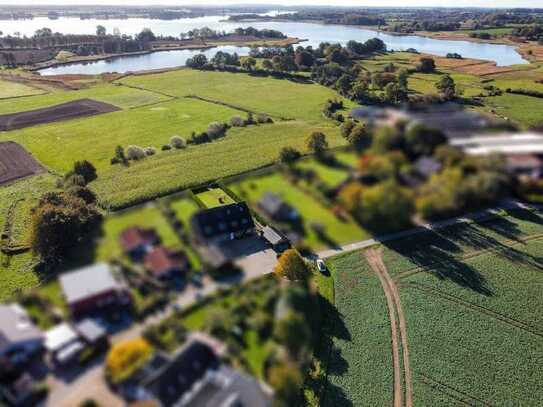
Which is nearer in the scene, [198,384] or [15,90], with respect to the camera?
[198,384]

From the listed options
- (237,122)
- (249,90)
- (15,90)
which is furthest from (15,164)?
(249,90)

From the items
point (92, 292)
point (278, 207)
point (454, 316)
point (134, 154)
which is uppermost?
point (92, 292)

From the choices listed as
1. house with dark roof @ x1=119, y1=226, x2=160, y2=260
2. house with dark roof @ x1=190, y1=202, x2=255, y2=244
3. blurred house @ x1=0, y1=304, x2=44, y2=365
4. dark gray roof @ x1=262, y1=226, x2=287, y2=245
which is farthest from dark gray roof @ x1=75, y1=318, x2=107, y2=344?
dark gray roof @ x1=262, y1=226, x2=287, y2=245

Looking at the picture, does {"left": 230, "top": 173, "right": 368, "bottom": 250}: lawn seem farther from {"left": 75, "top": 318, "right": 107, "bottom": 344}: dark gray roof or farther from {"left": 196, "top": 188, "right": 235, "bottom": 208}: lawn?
{"left": 75, "top": 318, "right": 107, "bottom": 344}: dark gray roof

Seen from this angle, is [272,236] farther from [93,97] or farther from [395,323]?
[93,97]

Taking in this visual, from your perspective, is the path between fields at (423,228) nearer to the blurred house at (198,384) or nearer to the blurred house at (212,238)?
the blurred house at (212,238)

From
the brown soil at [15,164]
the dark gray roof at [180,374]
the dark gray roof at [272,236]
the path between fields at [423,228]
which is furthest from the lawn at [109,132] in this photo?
the dark gray roof at [180,374]
